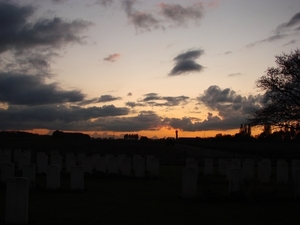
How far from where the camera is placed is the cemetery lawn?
30.7 feet

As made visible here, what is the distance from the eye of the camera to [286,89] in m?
36.6

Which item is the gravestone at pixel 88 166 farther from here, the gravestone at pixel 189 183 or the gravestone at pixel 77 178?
the gravestone at pixel 189 183

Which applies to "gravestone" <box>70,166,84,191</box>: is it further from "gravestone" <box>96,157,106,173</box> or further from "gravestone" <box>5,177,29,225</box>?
"gravestone" <box>96,157,106,173</box>

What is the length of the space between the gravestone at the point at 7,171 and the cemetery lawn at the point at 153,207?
2.47 ft

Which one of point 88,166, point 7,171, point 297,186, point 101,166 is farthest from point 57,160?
point 297,186

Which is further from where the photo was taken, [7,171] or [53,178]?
[7,171]

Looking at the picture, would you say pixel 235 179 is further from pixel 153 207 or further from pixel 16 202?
pixel 16 202

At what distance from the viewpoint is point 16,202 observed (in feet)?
28.1

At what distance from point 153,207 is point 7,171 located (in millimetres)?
6658

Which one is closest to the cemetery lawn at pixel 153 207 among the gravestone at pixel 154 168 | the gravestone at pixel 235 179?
the gravestone at pixel 235 179

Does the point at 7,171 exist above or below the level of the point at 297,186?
above

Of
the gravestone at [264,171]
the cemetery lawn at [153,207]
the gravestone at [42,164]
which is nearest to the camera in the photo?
the cemetery lawn at [153,207]

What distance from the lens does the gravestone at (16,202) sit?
8531mm

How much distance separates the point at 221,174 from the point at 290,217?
38.7 feet
